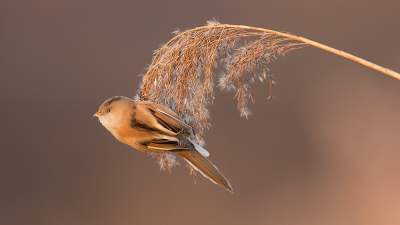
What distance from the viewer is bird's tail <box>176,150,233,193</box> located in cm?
69

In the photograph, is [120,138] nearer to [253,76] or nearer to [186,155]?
[186,155]

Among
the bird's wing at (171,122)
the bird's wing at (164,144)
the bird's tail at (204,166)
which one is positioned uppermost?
the bird's wing at (171,122)

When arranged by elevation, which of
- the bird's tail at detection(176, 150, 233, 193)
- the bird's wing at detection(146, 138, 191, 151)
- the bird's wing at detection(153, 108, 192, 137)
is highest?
the bird's wing at detection(153, 108, 192, 137)

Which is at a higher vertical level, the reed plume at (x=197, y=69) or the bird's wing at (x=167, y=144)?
the reed plume at (x=197, y=69)

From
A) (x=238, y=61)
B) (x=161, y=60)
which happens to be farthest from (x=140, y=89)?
(x=238, y=61)

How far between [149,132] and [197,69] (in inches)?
6.3

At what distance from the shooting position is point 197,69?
79 centimetres

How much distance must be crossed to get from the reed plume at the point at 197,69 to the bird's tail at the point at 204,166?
0.21 ft

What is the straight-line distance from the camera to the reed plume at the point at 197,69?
766mm

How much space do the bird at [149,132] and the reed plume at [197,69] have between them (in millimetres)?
57

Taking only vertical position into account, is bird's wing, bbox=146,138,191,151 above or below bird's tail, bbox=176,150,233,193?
above

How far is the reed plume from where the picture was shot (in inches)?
30.2

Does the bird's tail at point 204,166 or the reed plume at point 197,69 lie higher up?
the reed plume at point 197,69

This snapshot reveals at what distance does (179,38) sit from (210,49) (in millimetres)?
59
